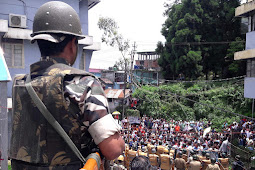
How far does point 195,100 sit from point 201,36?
25.1 feet

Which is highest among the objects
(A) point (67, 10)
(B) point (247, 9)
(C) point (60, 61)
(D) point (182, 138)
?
(B) point (247, 9)

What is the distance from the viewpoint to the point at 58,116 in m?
1.69

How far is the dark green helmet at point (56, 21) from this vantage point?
A: 6.17ft

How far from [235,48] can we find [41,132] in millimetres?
26055

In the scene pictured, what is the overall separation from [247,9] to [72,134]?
17074mm

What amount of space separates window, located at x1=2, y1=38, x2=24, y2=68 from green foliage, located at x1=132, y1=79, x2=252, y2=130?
14.5m

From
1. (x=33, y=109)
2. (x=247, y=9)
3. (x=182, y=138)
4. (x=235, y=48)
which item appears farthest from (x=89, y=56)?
(x=235, y=48)

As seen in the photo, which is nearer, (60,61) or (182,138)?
(60,61)

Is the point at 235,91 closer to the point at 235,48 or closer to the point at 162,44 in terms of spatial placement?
the point at 235,48

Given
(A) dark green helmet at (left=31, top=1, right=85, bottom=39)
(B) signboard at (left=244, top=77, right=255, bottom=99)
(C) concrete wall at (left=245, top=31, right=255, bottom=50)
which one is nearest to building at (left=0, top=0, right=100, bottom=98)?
(A) dark green helmet at (left=31, top=1, right=85, bottom=39)

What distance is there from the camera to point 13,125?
1934 mm

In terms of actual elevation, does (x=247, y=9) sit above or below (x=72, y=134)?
above

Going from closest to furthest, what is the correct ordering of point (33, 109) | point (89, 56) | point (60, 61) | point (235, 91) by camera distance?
point (33, 109) < point (60, 61) < point (89, 56) < point (235, 91)

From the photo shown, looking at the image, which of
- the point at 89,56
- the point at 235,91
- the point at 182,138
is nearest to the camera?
→ the point at 89,56
